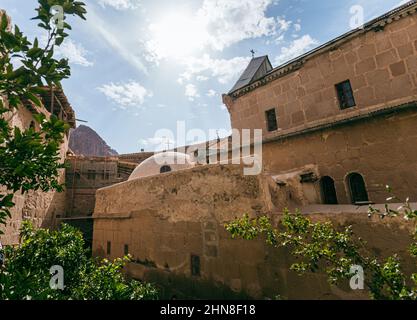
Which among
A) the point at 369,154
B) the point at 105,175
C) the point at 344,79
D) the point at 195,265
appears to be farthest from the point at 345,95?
the point at 105,175

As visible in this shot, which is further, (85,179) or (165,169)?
(85,179)

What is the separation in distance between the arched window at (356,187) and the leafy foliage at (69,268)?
6.39 metres

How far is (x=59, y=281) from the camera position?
3729 mm

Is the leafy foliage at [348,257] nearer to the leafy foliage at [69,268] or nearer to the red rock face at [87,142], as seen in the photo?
the leafy foliage at [69,268]

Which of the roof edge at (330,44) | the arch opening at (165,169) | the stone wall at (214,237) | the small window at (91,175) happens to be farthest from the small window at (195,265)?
the small window at (91,175)

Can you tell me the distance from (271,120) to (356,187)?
4.19m

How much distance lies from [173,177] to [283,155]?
4.47 metres

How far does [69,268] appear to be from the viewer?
4469mm

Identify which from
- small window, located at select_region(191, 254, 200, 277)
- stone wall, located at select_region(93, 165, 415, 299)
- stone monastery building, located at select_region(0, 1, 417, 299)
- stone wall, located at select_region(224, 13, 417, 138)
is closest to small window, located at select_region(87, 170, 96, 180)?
stone monastery building, located at select_region(0, 1, 417, 299)

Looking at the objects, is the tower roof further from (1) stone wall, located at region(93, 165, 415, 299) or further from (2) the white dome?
(1) stone wall, located at region(93, 165, 415, 299)

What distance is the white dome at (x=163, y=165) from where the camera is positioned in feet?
35.7

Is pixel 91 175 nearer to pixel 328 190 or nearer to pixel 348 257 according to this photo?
pixel 328 190
